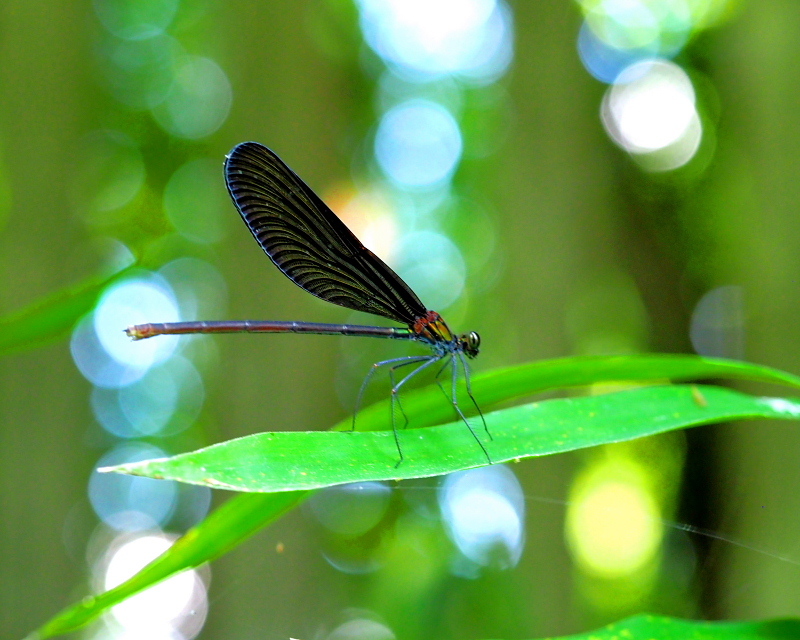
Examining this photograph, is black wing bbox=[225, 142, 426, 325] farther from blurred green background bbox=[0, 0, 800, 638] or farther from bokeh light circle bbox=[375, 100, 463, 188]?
bokeh light circle bbox=[375, 100, 463, 188]

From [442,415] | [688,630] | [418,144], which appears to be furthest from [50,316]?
[418,144]

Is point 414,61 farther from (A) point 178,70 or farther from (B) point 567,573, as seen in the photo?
(B) point 567,573

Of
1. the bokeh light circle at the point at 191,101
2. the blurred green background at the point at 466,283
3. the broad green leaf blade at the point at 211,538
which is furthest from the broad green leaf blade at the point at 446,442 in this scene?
the bokeh light circle at the point at 191,101

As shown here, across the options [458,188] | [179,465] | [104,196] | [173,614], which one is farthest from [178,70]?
[179,465]

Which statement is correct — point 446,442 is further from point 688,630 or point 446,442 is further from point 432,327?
point 432,327

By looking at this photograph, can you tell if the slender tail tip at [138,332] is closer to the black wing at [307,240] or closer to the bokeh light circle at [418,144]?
the black wing at [307,240]
